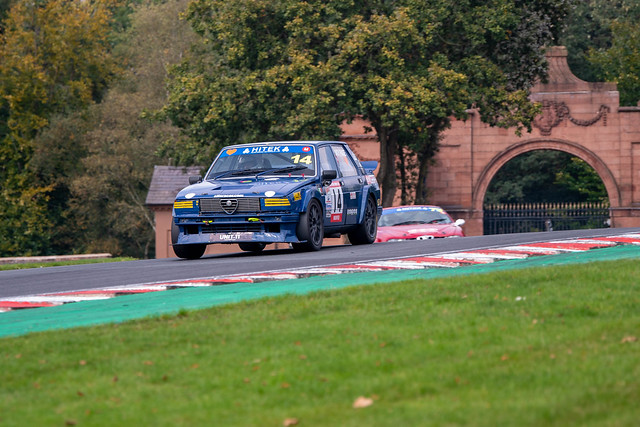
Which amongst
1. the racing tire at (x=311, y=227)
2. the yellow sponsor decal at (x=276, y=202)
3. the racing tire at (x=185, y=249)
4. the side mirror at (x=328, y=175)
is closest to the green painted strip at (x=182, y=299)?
the yellow sponsor decal at (x=276, y=202)

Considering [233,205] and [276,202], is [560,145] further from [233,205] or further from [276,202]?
[233,205]

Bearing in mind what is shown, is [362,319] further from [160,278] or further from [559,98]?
[559,98]

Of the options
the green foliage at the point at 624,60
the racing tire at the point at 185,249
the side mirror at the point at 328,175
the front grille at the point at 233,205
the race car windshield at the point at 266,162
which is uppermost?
the green foliage at the point at 624,60

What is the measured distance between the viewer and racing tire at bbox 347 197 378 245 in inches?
773

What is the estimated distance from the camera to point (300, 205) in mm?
16453

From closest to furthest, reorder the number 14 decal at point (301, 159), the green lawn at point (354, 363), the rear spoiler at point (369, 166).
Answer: the green lawn at point (354, 363) → the number 14 decal at point (301, 159) → the rear spoiler at point (369, 166)

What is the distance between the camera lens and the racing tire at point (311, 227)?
54.4 feet

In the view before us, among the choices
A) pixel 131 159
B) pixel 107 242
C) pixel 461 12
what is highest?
pixel 461 12

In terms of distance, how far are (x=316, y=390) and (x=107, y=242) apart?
170ft

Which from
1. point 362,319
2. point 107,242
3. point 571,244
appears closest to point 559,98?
point 107,242

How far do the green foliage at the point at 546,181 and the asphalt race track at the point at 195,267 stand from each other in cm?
4394

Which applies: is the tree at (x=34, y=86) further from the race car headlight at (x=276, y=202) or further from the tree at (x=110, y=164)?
the race car headlight at (x=276, y=202)

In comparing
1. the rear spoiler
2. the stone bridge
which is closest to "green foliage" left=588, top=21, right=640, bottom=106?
the stone bridge

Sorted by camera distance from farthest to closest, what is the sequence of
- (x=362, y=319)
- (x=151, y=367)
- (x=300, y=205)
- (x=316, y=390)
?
1. (x=300, y=205)
2. (x=362, y=319)
3. (x=151, y=367)
4. (x=316, y=390)
